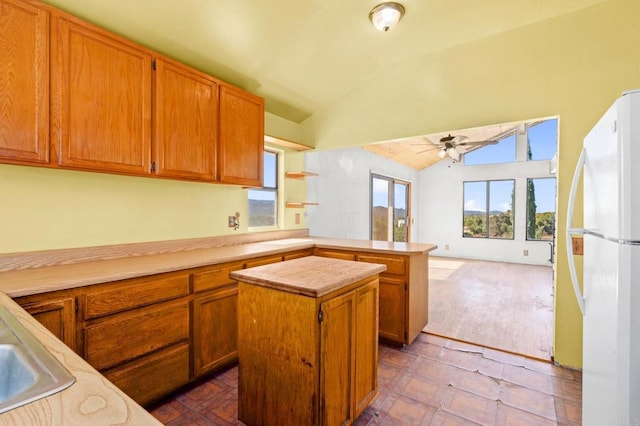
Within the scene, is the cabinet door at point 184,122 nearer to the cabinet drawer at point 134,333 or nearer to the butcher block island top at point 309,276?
the cabinet drawer at point 134,333

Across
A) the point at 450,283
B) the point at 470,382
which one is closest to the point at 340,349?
the point at 470,382

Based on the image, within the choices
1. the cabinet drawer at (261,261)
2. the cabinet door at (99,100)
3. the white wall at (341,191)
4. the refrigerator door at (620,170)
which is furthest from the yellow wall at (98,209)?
the refrigerator door at (620,170)

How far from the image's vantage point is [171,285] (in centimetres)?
188

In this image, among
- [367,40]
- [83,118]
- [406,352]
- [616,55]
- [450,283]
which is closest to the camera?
[83,118]

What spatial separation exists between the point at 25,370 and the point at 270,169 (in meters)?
3.03

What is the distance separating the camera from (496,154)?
275 inches

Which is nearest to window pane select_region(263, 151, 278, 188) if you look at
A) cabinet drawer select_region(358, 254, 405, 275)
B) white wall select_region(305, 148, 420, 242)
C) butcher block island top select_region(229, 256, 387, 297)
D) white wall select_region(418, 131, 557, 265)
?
white wall select_region(305, 148, 420, 242)

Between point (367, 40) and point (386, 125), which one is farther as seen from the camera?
point (386, 125)

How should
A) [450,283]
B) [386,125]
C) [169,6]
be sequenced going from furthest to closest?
[450,283]
[386,125]
[169,6]

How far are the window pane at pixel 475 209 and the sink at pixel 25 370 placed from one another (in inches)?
310

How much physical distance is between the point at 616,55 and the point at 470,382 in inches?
102

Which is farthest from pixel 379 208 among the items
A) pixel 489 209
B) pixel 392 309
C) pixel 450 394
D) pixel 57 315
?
pixel 57 315

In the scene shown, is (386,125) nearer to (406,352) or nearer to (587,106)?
(587,106)

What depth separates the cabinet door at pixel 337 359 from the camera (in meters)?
1.39
